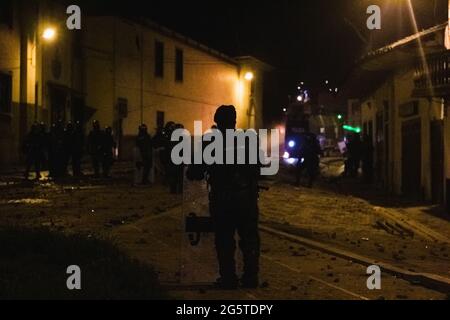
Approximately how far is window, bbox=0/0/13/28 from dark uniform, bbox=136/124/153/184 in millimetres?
9727

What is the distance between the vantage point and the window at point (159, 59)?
34188 millimetres

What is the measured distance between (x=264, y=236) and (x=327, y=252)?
4.71ft

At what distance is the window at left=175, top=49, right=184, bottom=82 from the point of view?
3656cm

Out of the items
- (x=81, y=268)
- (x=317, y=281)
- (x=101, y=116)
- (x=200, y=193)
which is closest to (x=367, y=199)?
(x=200, y=193)

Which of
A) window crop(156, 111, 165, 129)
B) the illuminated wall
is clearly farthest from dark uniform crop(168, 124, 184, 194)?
window crop(156, 111, 165, 129)

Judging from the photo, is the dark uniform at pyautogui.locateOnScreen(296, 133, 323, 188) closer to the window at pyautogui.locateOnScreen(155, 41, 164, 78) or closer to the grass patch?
the grass patch

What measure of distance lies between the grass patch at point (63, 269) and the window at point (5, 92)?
52.1 feet

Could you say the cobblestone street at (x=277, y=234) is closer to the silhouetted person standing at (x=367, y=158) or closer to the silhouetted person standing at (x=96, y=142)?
the silhouetted person standing at (x=96, y=142)

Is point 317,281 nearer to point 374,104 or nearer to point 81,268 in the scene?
point 81,268

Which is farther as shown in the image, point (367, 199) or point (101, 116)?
point (101, 116)

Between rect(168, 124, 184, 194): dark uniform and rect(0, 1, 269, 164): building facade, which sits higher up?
rect(0, 1, 269, 164): building facade

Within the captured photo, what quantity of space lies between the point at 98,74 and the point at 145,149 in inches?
541

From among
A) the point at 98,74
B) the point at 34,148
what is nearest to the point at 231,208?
the point at 34,148

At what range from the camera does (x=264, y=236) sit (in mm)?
10305
